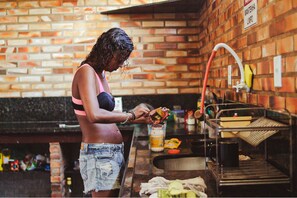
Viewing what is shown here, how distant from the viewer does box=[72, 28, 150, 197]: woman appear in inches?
83.5

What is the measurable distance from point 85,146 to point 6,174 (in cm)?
182

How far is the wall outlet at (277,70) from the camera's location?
1588 millimetres

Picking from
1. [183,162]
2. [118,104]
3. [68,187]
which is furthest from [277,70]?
[68,187]

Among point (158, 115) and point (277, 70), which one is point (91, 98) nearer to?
point (158, 115)

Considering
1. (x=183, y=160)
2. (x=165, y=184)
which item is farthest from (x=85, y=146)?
(x=165, y=184)

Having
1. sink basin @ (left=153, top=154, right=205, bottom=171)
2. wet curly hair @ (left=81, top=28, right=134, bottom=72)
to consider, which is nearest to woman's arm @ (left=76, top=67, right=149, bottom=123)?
wet curly hair @ (left=81, top=28, right=134, bottom=72)

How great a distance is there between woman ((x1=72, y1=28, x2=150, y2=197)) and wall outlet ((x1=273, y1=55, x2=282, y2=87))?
3.05 feet

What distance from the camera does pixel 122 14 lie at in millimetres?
3945

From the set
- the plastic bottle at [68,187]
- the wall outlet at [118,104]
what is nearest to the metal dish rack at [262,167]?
the plastic bottle at [68,187]

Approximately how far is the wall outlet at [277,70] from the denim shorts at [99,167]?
1.04m

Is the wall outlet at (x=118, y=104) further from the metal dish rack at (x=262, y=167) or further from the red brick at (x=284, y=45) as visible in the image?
the red brick at (x=284, y=45)

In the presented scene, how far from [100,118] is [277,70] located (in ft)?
3.28

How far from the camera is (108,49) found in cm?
226

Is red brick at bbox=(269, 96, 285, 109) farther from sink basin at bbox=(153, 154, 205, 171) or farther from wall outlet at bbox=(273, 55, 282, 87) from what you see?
sink basin at bbox=(153, 154, 205, 171)
